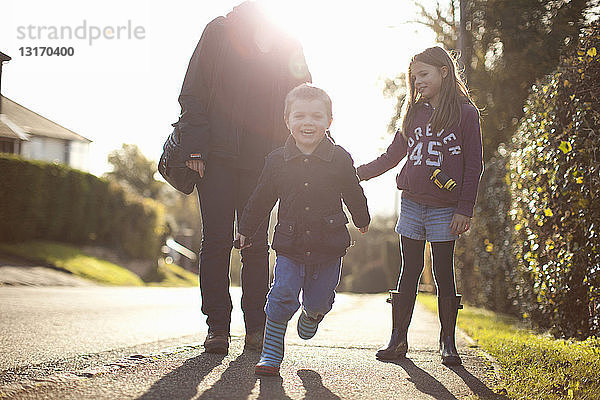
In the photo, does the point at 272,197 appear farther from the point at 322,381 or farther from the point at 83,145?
the point at 83,145

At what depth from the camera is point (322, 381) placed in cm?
325

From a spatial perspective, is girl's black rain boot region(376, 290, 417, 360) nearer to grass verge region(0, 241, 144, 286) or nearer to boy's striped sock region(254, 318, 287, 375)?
boy's striped sock region(254, 318, 287, 375)

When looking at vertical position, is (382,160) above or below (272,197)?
above

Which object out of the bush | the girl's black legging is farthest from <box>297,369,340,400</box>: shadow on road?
the bush

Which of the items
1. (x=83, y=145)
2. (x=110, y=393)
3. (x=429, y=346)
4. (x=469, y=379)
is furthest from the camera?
(x=83, y=145)

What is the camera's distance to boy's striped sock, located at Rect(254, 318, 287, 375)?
3.26 metres

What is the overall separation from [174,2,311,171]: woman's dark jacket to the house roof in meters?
19.0

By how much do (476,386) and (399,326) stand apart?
0.97 metres

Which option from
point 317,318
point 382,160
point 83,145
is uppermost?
point 83,145

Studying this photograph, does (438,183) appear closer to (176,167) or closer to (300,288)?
(300,288)

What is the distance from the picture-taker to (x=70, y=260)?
749 inches

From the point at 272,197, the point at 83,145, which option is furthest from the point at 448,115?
the point at 83,145

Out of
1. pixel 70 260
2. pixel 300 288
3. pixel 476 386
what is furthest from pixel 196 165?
pixel 70 260

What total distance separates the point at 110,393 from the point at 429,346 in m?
2.87
